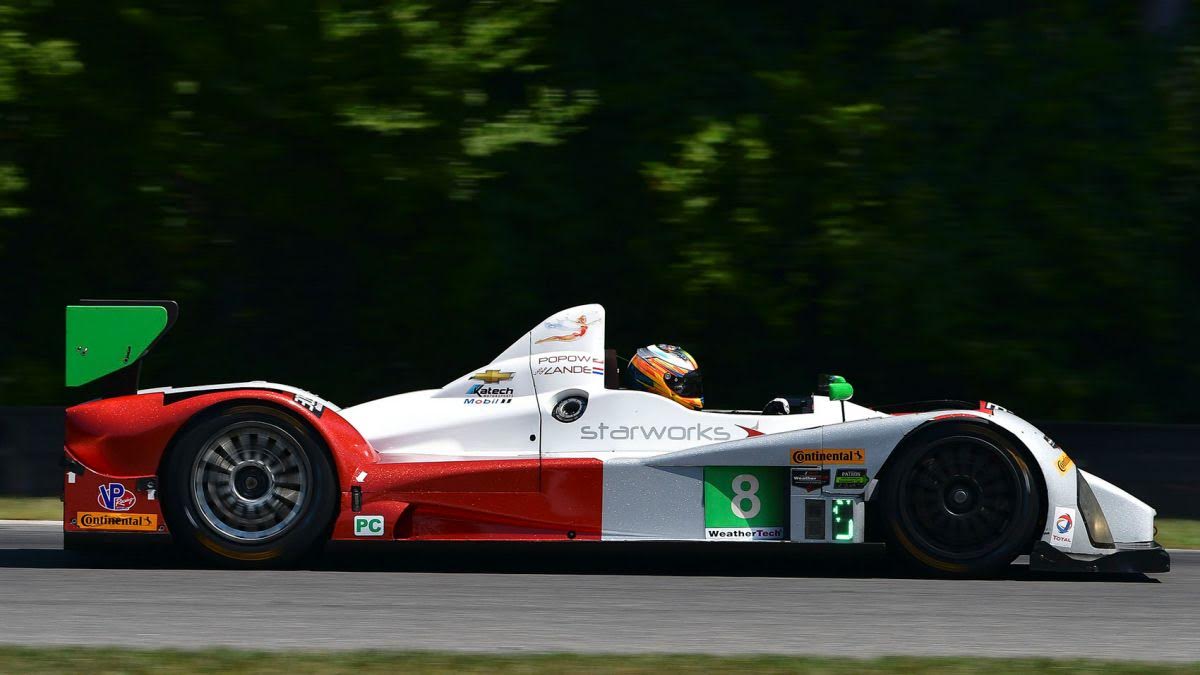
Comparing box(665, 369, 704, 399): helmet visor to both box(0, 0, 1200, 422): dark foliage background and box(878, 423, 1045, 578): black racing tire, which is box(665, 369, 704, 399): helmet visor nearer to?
box(878, 423, 1045, 578): black racing tire

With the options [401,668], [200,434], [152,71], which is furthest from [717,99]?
[401,668]

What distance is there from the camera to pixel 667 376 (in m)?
7.93

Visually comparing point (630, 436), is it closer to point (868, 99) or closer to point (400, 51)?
point (400, 51)

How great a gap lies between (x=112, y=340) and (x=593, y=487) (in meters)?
2.74

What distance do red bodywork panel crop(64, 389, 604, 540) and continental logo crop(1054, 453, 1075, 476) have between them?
2.38 m

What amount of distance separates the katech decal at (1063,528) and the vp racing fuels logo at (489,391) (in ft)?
9.61

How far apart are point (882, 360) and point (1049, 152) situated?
7.56 feet

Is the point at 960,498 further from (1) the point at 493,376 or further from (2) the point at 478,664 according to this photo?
(2) the point at 478,664

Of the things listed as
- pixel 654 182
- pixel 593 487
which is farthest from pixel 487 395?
pixel 654 182

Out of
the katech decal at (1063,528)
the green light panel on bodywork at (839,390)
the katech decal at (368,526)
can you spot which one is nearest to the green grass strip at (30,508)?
the katech decal at (368,526)

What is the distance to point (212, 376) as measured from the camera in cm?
1323

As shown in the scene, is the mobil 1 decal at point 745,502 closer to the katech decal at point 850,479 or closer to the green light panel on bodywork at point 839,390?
the katech decal at point 850,479

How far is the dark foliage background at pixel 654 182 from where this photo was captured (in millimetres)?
11328

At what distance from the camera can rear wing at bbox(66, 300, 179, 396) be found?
300 inches
